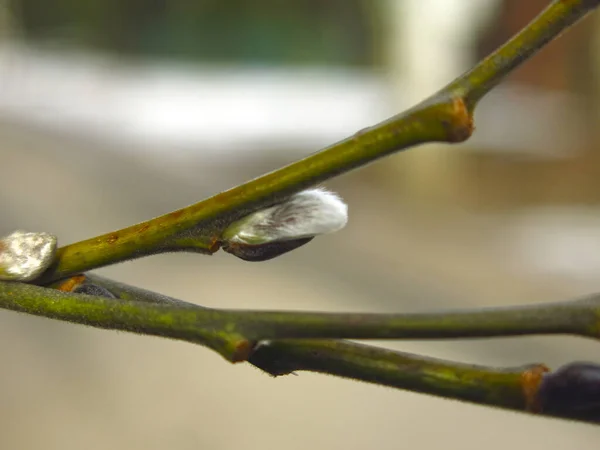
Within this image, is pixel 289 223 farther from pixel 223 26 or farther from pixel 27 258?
pixel 223 26

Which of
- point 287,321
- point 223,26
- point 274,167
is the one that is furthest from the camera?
point 223,26

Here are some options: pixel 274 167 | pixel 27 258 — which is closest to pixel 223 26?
pixel 274 167

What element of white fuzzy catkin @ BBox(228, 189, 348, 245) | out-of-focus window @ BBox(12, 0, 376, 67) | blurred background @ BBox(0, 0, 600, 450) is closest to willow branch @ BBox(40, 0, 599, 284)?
white fuzzy catkin @ BBox(228, 189, 348, 245)

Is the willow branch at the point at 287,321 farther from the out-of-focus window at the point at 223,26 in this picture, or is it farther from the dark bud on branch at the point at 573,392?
the out-of-focus window at the point at 223,26

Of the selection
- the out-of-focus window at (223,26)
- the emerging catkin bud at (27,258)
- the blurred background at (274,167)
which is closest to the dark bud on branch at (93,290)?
the emerging catkin bud at (27,258)

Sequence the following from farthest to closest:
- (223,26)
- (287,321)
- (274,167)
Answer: (223,26)
(274,167)
(287,321)

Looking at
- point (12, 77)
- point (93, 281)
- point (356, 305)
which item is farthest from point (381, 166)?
point (93, 281)

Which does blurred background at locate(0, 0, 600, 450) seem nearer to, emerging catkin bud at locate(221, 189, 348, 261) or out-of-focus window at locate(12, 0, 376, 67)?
out-of-focus window at locate(12, 0, 376, 67)
